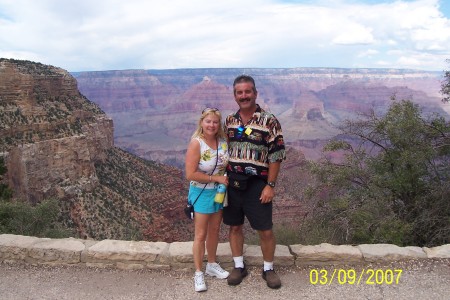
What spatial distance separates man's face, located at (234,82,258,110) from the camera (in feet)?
14.1

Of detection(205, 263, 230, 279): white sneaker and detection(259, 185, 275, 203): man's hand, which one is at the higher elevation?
detection(259, 185, 275, 203): man's hand

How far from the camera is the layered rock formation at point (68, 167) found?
2395 cm

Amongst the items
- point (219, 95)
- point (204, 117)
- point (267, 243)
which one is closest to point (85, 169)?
point (267, 243)

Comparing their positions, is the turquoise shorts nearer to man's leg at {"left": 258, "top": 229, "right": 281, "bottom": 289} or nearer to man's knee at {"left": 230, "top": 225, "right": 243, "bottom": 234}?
man's knee at {"left": 230, "top": 225, "right": 243, "bottom": 234}

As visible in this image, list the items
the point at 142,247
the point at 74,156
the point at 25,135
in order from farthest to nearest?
the point at 74,156 < the point at 25,135 < the point at 142,247

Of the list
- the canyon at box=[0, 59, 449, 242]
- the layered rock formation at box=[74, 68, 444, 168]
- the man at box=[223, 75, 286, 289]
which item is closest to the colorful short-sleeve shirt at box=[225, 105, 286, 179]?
the man at box=[223, 75, 286, 289]

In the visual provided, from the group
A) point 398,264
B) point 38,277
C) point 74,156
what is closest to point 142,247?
point 38,277

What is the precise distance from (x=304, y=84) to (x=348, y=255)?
559ft

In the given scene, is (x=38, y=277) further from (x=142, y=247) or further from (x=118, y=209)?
(x=118, y=209)

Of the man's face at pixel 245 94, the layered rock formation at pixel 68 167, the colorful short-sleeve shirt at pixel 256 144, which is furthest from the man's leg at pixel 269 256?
the layered rock formation at pixel 68 167

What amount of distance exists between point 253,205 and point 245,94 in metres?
1.27

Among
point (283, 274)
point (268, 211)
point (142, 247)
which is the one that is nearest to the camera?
point (268, 211)

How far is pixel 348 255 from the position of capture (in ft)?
17.4

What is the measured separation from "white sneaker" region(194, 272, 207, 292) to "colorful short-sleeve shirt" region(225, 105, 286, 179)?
4.61 feet
